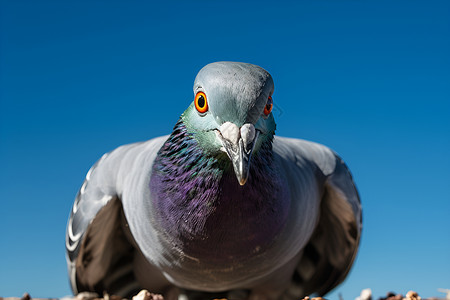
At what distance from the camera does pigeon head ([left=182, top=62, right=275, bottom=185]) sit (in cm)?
404

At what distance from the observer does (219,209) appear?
4.67 m

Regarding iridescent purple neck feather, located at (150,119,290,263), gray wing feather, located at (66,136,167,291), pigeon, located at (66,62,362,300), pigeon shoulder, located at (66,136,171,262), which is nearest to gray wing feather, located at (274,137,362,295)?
pigeon, located at (66,62,362,300)

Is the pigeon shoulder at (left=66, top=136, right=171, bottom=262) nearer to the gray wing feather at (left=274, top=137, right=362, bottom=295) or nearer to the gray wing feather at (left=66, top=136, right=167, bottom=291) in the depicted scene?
the gray wing feather at (left=66, top=136, right=167, bottom=291)

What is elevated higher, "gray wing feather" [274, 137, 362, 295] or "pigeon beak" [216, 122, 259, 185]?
"pigeon beak" [216, 122, 259, 185]

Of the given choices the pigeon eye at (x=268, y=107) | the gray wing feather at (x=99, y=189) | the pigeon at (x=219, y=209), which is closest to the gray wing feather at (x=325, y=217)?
the pigeon at (x=219, y=209)

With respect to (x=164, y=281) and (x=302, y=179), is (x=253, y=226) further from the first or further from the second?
(x=164, y=281)

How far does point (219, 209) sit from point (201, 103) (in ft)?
3.44

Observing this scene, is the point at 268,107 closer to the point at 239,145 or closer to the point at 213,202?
the point at 239,145

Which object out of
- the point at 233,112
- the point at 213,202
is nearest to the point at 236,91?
the point at 233,112

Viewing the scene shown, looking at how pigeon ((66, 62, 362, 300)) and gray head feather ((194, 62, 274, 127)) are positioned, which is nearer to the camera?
gray head feather ((194, 62, 274, 127))

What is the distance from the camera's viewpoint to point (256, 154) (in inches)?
180


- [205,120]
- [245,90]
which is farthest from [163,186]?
[245,90]

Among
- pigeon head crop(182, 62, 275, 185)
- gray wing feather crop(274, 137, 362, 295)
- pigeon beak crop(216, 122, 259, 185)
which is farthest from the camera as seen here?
gray wing feather crop(274, 137, 362, 295)

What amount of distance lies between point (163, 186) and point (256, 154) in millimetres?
1068
